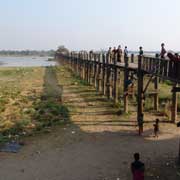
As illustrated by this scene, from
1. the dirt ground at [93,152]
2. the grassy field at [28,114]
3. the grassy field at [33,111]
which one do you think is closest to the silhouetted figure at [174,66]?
the dirt ground at [93,152]

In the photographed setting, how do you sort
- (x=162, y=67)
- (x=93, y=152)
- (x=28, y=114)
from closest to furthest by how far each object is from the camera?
(x=93, y=152)
(x=162, y=67)
(x=28, y=114)

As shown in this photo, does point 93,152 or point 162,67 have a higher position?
point 162,67

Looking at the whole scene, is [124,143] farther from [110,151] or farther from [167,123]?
[167,123]

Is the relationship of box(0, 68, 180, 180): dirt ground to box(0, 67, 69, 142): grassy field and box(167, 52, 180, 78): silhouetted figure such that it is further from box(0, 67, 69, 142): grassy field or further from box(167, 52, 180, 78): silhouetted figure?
box(167, 52, 180, 78): silhouetted figure

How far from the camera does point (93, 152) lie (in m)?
14.9

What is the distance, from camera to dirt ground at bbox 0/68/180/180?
41.0 ft

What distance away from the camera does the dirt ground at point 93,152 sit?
1250 cm

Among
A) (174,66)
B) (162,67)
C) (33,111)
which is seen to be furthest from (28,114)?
(174,66)

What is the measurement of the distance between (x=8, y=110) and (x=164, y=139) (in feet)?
40.1

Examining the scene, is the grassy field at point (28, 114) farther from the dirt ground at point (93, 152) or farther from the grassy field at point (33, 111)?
the dirt ground at point (93, 152)

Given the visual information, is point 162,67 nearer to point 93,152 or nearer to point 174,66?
point 174,66

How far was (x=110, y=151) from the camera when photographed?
1502cm

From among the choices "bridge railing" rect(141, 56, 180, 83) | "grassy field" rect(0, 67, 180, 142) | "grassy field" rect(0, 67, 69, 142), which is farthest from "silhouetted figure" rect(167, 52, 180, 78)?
"grassy field" rect(0, 67, 69, 142)

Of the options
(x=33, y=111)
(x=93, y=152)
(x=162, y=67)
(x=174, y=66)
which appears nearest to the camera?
(x=174, y=66)
